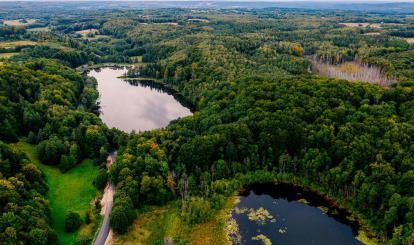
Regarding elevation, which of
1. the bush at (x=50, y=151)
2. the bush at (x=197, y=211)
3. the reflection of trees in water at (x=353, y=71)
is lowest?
the bush at (x=197, y=211)

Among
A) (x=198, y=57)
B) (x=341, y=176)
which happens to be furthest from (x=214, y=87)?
(x=341, y=176)

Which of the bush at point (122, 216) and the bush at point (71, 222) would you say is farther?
the bush at point (71, 222)

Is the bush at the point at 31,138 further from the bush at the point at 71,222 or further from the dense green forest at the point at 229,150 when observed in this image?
the bush at the point at 71,222

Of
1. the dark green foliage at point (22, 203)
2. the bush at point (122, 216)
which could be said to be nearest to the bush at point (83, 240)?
the dark green foliage at point (22, 203)

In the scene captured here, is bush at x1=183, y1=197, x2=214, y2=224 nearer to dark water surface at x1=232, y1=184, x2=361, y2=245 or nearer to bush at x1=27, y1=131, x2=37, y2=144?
dark water surface at x1=232, y1=184, x2=361, y2=245

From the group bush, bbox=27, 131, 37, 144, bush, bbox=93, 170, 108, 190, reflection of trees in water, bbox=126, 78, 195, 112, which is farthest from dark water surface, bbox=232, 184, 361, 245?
reflection of trees in water, bbox=126, 78, 195, 112

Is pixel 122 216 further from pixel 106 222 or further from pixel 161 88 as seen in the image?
pixel 161 88
